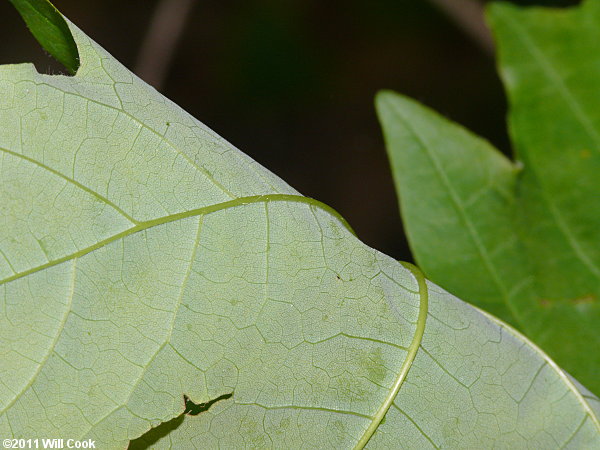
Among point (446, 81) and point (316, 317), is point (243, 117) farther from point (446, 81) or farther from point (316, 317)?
point (316, 317)

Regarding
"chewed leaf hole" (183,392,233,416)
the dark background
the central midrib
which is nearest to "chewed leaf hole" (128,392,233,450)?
"chewed leaf hole" (183,392,233,416)

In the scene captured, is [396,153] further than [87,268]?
Yes

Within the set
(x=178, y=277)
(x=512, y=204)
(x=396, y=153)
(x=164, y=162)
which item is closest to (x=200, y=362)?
(x=178, y=277)

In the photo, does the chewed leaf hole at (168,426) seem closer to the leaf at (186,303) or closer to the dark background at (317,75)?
the leaf at (186,303)

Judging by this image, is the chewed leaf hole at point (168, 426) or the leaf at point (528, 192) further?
the leaf at point (528, 192)

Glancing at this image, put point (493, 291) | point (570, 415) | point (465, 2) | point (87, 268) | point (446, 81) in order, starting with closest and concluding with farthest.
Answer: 1. point (87, 268)
2. point (570, 415)
3. point (493, 291)
4. point (465, 2)
5. point (446, 81)

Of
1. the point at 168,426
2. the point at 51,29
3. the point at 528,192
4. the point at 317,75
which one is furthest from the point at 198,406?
the point at 317,75

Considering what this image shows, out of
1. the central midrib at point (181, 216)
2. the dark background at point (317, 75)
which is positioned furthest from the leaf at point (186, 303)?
the dark background at point (317, 75)
